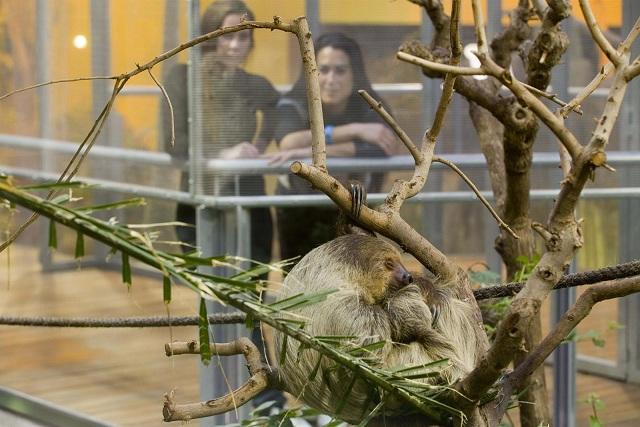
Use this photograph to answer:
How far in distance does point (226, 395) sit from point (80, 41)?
2.67 meters

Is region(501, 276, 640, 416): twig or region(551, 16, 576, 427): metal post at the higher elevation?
region(501, 276, 640, 416): twig

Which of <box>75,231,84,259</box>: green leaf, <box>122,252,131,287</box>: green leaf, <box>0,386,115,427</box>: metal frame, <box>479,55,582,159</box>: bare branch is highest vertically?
<box>479,55,582,159</box>: bare branch

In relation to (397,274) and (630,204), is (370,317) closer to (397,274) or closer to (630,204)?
(397,274)

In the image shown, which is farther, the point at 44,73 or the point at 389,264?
the point at 44,73

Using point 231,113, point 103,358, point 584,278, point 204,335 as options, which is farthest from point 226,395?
point 103,358

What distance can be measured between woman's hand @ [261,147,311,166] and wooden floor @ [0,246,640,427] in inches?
26.1

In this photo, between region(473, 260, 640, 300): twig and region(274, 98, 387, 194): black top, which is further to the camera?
region(274, 98, 387, 194): black top

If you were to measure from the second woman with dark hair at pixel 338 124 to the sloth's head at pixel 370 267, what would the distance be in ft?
4.66

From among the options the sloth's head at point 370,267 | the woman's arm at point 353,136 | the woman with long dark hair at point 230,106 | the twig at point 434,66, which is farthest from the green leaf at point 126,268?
the woman's arm at point 353,136

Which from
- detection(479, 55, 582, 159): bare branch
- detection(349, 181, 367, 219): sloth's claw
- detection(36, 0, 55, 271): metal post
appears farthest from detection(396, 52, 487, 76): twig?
detection(36, 0, 55, 271): metal post

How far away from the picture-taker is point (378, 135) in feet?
12.5

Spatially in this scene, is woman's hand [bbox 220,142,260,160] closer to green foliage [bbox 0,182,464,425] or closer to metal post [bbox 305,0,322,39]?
metal post [bbox 305,0,322,39]

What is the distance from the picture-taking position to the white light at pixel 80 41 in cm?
412

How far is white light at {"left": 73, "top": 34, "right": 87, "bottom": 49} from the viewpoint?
4.12 metres
